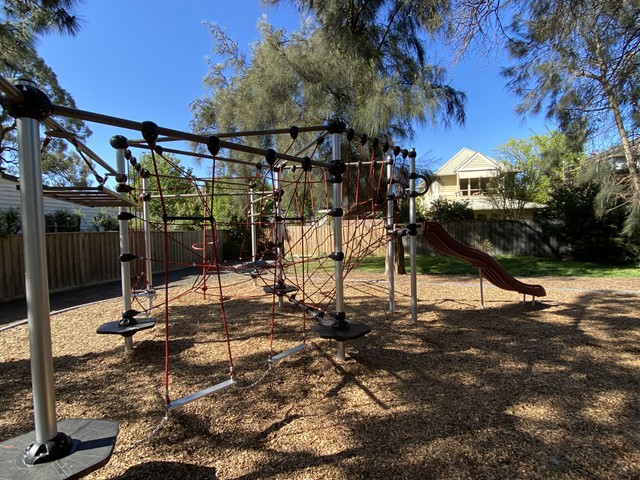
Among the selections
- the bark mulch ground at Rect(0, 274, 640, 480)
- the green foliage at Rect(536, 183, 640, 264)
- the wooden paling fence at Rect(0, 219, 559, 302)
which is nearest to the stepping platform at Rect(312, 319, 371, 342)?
the bark mulch ground at Rect(0, 274, 640, 480)

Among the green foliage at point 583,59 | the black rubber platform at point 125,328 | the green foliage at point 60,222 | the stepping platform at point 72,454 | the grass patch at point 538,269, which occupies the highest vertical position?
the green foliage at point 583,59

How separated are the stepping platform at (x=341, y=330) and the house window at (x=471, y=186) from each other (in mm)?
22010

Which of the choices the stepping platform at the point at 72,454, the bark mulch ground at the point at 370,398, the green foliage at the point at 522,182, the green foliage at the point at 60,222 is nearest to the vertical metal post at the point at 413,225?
the bark mulch ground at the point at 370,398

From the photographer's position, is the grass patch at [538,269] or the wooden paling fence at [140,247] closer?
the wooden paling fence at [140,247]

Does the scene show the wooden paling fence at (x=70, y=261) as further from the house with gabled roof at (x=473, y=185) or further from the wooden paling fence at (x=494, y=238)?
the house with gabled roof at (x=473, y=185)

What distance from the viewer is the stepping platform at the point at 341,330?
2.63 meters

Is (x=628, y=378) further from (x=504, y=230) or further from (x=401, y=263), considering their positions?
(x=504, y=230)

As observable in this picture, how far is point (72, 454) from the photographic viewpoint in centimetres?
136

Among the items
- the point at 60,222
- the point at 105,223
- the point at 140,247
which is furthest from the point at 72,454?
the point at 105,223

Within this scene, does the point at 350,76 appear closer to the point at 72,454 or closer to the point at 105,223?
the point at 72,454

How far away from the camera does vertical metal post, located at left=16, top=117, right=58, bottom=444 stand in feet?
4.34

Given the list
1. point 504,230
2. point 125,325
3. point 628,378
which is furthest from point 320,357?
point 504,230

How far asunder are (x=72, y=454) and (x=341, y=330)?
5.86 feet

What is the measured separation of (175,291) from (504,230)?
13131 millimetres
